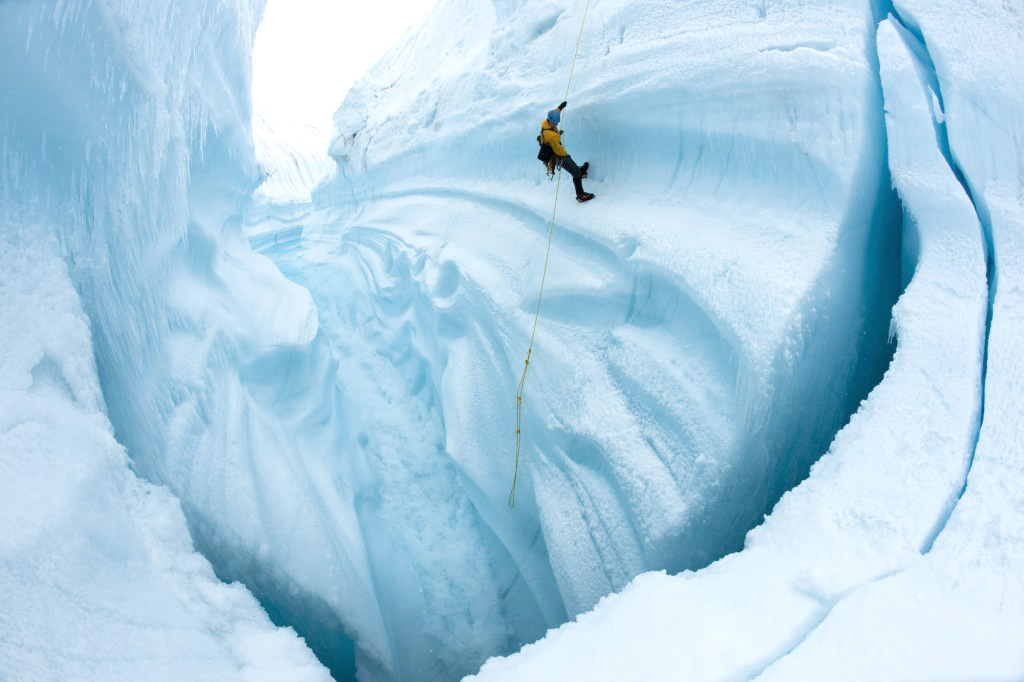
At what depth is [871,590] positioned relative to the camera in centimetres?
129

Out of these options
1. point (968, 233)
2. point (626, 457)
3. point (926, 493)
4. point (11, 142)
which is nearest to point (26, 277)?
point (11, 142)

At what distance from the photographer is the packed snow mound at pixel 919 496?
1.22 m

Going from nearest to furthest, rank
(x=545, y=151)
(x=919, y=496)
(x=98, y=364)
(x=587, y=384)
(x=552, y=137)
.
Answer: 1. (x=919, y=496)
2. (x=98, y=364)
3. (x=587, y=384)
4. (x=552, y=137)
5. (x=545, y=151)

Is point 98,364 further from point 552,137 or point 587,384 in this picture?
point 552,137

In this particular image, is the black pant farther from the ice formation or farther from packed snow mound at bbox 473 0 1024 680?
packed snow mound at bbox 473 0 1024 680

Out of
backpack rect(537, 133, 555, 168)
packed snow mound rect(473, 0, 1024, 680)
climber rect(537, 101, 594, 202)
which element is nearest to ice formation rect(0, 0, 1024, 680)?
packed snow mound rect(473, 0, 1024, 680)

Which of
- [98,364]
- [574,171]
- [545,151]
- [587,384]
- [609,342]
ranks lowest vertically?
[587,384]

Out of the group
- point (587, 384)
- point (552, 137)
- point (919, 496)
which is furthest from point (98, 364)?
point (919, 496)

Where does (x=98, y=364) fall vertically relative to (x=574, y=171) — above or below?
below

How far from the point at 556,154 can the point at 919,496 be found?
103 inches

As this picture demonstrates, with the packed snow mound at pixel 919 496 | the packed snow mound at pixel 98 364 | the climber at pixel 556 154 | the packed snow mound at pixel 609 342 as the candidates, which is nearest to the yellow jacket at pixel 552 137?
the climber at pixel 556 154

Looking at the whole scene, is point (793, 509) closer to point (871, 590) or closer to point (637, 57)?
point (871, 590)

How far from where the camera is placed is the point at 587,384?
2.83m

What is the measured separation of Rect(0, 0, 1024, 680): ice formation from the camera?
4.76 feet
